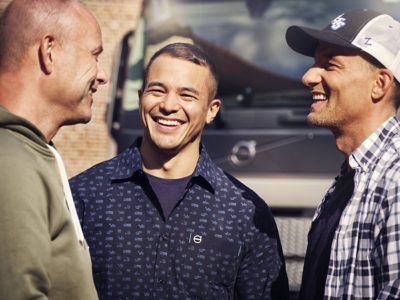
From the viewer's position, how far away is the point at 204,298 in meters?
3.08

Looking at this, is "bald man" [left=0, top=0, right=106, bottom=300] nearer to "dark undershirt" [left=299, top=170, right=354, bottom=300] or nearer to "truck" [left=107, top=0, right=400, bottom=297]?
"dark undershirt" [left=299, top=170, right=354, bottom=300]

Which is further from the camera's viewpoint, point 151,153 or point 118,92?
point 118,92

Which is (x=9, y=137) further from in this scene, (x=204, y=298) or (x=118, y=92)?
(x=118, y=92)

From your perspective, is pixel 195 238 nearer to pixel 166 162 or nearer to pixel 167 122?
pixel 166 162

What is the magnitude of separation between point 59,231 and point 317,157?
4.05m

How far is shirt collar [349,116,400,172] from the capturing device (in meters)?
2.80

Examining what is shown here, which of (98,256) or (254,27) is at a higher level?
(254,27)

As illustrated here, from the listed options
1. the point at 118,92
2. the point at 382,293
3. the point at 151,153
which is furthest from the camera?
the point at 118,92

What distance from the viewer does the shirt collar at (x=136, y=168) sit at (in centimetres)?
325

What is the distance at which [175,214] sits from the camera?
3.17m

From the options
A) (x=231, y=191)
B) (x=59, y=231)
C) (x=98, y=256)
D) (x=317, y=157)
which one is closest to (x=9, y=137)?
(x=59, y=231)

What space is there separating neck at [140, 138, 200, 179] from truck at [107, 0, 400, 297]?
2.89 metres

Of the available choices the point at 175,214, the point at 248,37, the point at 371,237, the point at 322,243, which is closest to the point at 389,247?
the point at 371,237

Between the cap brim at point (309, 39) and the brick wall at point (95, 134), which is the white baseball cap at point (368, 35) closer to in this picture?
the cap brim at point (309, 39)
